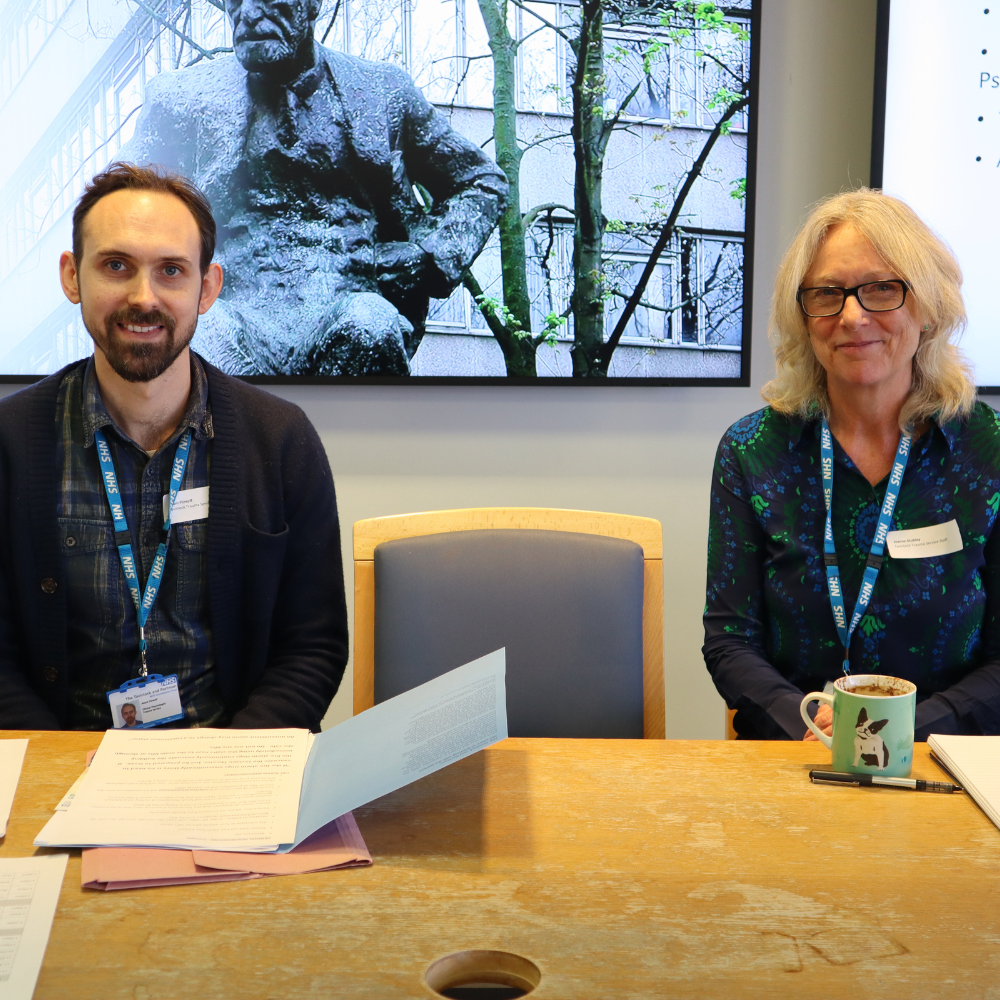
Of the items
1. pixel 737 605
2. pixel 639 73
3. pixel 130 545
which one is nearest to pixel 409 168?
pixel 639 73

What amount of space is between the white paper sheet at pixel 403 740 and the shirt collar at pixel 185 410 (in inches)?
27.7

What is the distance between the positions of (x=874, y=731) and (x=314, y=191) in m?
1.90

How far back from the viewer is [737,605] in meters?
1.66

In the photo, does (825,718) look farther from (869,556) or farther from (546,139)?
(546,139)

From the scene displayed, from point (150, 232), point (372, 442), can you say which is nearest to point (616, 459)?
point (372, 442)

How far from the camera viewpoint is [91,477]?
1.60 metres

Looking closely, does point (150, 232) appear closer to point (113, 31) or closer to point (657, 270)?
point (113, 31)

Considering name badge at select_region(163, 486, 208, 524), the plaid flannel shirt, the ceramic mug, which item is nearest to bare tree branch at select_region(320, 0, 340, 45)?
the plaid flannel shirt

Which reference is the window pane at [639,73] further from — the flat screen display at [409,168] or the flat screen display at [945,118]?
the flat screen display at [945,118]

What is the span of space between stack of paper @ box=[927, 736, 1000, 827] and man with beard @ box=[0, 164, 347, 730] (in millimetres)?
957

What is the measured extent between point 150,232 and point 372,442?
3.42ft

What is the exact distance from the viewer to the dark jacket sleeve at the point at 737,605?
154cm

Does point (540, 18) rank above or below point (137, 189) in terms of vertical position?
above

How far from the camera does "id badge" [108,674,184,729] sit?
154 cm
